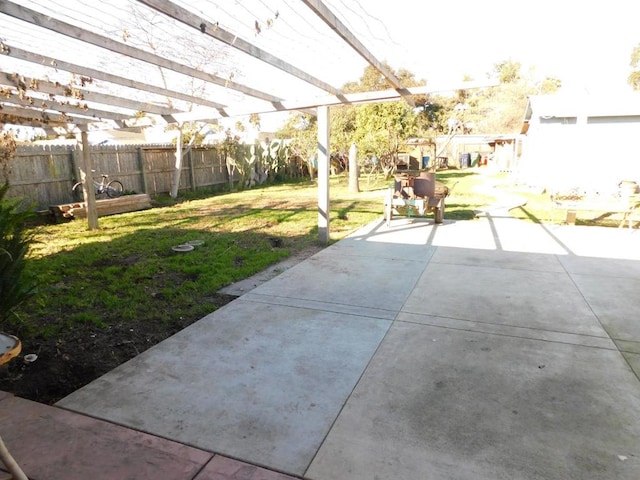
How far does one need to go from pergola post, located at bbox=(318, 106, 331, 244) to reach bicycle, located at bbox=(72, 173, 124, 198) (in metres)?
7.48

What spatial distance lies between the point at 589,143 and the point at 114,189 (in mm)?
15554

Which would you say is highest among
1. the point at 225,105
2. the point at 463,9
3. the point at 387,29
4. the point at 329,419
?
the point at 463,9

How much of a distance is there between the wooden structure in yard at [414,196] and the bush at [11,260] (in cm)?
674

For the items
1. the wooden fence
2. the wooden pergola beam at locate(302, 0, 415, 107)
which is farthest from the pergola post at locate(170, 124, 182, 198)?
the wooden pergola beam at locate(302, 0, 415, 107)

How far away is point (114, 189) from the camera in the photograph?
39.6 ft

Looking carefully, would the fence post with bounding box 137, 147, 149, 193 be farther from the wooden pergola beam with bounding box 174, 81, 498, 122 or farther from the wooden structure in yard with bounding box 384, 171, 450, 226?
the wooden structure in yard with bounding box 384, 171, 450, 226

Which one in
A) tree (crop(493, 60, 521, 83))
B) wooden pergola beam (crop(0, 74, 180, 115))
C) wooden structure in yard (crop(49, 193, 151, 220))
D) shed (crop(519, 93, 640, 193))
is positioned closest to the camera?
wooden pergola beam (crop(0, 74, 180, 115))

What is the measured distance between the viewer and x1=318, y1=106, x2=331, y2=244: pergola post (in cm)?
709

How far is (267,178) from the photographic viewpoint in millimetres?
21344

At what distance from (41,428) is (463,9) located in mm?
6444

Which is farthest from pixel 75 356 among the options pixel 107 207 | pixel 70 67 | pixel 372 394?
pixel 107 207

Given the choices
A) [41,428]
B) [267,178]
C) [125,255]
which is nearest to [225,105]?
[125,255]

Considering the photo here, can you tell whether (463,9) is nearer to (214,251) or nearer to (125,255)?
(214,251)

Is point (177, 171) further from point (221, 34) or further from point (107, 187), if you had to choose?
point (221, 34)
